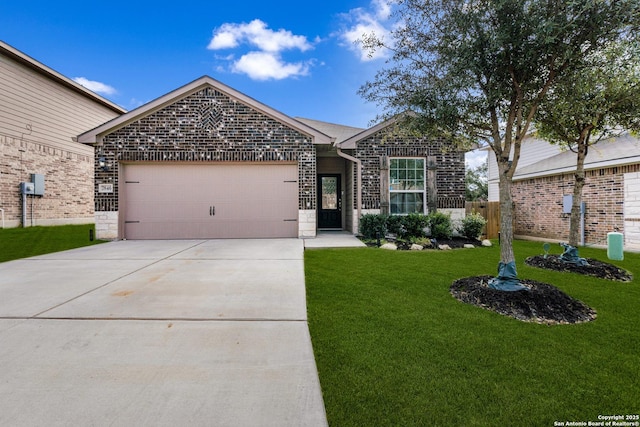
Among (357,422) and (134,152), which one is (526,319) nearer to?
(357,422)

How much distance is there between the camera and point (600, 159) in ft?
26.3

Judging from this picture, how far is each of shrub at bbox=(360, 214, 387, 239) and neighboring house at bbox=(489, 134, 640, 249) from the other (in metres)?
5.38

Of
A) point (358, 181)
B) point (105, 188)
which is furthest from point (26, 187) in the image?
point (358, 181)

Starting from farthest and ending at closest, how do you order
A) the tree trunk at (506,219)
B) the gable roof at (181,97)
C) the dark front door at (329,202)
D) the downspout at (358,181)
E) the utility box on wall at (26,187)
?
the dark front door at (329,202) → the utility box on wall at (26,187) → the downspout at (358,181) → the gable roof at (181,97) → the tree trunk at (506,219)

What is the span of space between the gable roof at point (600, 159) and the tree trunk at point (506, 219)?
462cm

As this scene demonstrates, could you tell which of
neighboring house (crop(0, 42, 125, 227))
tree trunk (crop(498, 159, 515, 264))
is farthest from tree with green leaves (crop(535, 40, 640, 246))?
neighboring house (crop(0, 42, 125, 227))

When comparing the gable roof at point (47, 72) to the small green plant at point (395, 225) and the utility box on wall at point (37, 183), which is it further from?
the small green plant at point (395, 225)

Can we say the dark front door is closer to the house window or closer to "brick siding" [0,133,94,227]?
the house window

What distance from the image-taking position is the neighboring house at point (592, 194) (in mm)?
7402

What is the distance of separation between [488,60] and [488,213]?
7.42m

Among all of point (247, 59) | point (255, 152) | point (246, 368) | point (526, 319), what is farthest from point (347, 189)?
point (247, 59)

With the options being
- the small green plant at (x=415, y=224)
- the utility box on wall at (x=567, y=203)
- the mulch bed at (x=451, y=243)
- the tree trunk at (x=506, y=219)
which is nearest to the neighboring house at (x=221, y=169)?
the small green plant at (x=415, y=224)

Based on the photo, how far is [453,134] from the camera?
462 cm

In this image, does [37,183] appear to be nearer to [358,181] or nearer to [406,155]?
[358,181]
